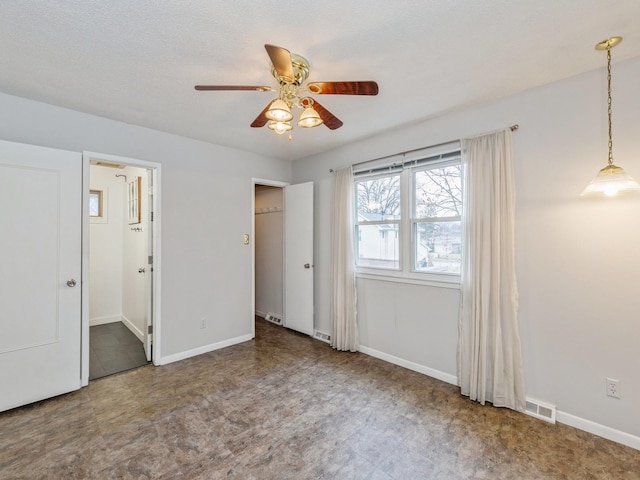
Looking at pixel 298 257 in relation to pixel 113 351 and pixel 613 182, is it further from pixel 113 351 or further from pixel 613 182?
pixel 613 182

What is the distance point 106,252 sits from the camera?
471cm

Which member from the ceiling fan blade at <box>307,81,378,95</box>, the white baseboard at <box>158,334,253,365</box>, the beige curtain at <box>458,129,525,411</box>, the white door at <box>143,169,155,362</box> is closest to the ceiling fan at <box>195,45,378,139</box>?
the ceiling fan blade at <box>307,81,378,95</box>

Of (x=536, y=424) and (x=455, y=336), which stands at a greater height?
(x=455, y=336)

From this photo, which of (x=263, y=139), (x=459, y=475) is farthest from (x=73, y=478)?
(x=263, y=139)

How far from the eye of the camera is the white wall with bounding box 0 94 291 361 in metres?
2.97

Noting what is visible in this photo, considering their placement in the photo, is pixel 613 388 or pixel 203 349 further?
pixel 203 349

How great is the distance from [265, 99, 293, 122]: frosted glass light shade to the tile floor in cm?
216

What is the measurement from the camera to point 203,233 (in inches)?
144

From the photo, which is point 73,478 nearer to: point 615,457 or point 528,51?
point 615,457

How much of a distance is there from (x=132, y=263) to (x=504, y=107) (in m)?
4.86

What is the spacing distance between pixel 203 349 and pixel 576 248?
151 inches

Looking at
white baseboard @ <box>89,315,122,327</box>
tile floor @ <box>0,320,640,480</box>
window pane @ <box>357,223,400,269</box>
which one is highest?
window pane @ <box>357,223,400,269</box>

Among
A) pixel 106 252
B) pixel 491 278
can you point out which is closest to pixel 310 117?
pixel 491 278

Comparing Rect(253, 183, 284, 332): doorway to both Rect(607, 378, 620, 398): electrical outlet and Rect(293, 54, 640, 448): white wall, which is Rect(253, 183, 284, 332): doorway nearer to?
Rect(293, 54, 640, 448): white wall
